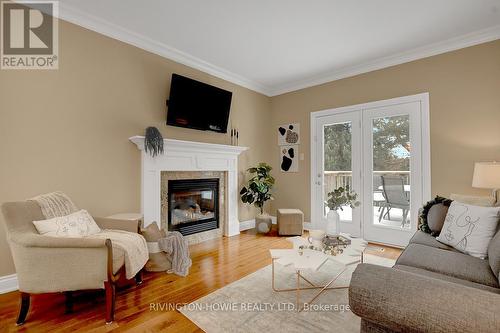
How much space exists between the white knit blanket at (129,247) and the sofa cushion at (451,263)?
205 cm

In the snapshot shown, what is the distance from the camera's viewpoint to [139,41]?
10.3 ft

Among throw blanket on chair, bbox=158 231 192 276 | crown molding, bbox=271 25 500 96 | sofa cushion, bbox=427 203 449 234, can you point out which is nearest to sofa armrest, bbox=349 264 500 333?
sofa cushion, bbox=427 203 449 234

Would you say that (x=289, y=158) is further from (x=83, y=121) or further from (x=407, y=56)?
(x=83, y=121)

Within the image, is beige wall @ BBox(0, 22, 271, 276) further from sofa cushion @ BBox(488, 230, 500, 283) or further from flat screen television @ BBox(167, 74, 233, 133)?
sofa cushion @ BBox(488, 230, 500, 283)

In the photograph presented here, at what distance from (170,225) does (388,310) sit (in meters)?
3.05

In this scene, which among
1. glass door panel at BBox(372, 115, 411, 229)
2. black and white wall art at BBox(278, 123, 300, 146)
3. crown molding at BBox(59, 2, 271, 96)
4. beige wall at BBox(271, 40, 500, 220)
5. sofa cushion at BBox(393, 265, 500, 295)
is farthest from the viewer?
black and white wall art at BBox(278, 123, 300, 146)

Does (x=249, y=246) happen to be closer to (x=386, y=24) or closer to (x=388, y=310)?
(x=388, y=310)

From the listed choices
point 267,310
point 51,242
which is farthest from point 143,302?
point 267,310

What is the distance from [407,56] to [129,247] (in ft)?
13.4

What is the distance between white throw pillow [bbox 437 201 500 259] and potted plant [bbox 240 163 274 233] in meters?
2.58

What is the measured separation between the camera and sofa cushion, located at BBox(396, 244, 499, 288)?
1.60m

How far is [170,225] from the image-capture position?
11.5ft

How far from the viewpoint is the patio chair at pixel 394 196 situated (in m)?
3.55

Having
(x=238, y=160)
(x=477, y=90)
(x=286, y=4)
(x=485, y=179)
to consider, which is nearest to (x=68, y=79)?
(x=286, y=4)
